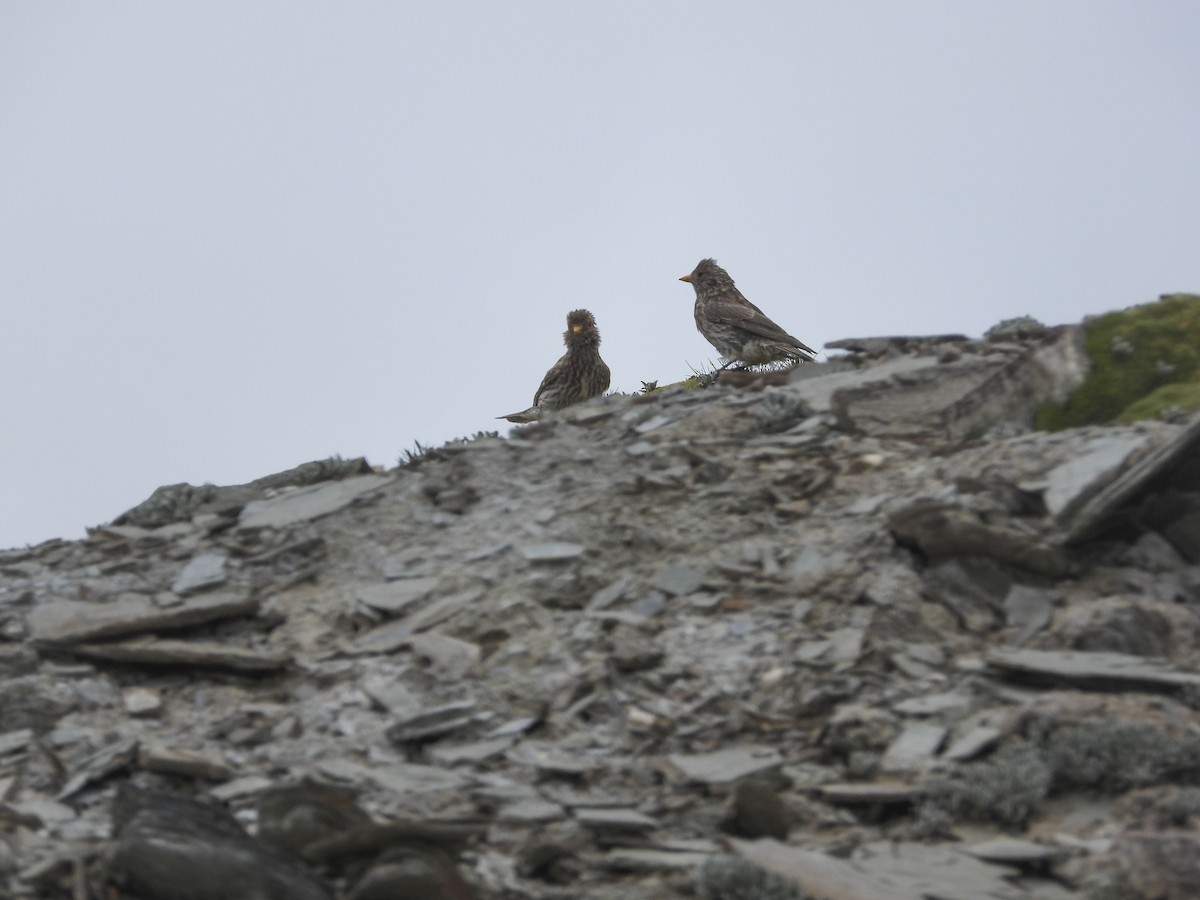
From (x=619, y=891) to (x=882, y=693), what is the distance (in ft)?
9.18

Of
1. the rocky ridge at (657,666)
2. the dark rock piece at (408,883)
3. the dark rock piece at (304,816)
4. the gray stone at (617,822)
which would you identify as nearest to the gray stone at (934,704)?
the rocky ridge at (657,666)

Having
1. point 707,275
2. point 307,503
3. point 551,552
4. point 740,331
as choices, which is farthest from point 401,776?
Result: point 707,275

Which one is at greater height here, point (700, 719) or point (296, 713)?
point (296, 713)

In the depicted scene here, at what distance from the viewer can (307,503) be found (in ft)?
46.8

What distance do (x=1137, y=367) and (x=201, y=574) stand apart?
8984 mm

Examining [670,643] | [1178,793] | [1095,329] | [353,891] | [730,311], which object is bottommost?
[1178,793]

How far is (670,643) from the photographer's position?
433 inches

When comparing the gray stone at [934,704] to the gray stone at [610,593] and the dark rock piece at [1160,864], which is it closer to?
the dark rock piece at [1160,864]

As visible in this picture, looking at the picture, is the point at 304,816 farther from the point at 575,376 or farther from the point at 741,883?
the point at 575,376

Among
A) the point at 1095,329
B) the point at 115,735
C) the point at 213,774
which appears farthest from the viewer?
the point at 1095,329

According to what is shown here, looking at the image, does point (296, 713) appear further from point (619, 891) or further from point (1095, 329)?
point (1095, 329)

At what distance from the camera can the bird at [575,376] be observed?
2245cm

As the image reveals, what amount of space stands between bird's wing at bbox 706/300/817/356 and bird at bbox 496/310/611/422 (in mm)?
2379

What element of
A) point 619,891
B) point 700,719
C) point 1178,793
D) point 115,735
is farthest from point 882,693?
point 115,735
